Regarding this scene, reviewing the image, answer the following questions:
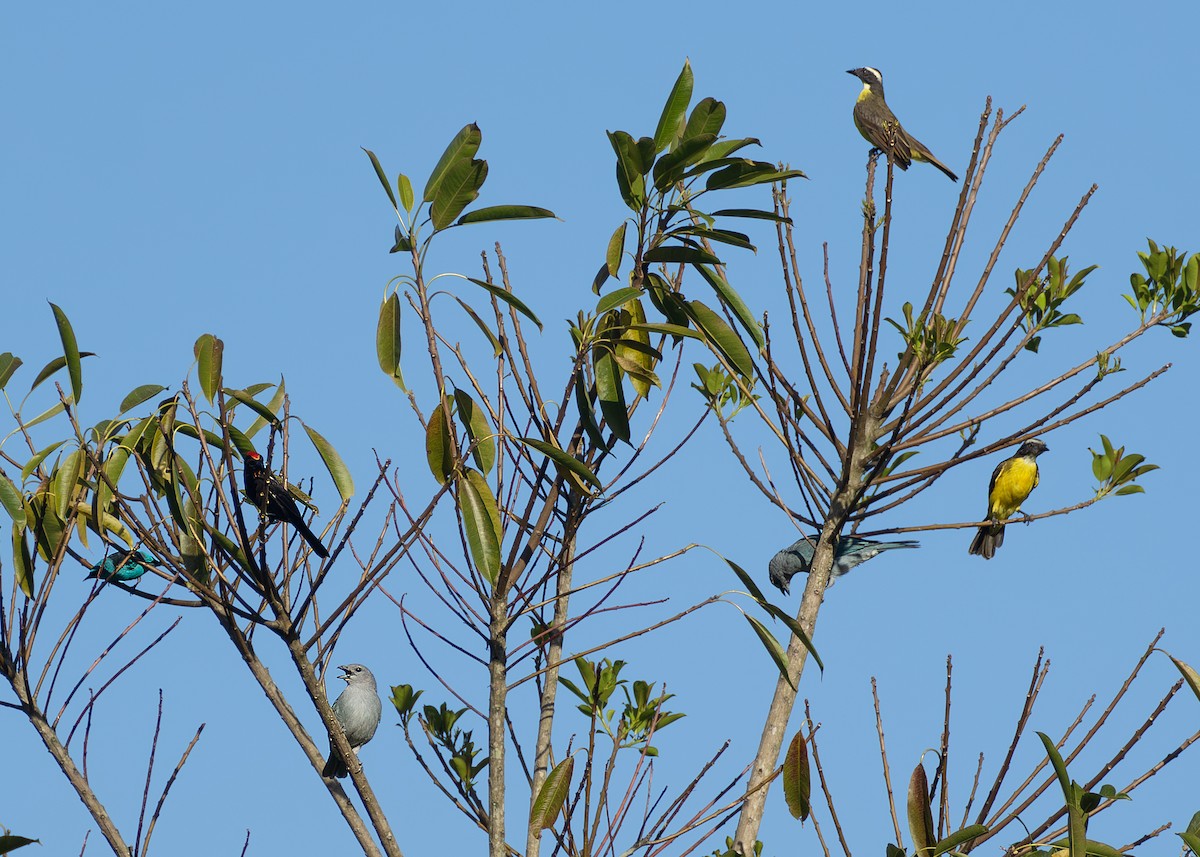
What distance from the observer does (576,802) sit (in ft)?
10.6

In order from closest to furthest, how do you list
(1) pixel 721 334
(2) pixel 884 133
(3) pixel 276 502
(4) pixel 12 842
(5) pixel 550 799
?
(4) pixel 12 842, (5) pixel 550 799, (1) pixel 721 334, (3) pixel 276 502, (2) pixel 884 133

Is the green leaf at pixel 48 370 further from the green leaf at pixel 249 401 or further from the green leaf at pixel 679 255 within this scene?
the green leaf at pixel 679 255

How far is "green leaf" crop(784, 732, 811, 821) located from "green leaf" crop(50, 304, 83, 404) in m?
2.05

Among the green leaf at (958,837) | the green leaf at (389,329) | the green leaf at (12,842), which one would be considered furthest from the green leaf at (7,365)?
the green leaf at (958,837)

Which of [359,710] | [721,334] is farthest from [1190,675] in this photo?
[359,710]

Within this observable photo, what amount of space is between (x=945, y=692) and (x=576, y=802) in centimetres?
100

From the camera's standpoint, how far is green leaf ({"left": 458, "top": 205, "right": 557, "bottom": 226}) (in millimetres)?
3066

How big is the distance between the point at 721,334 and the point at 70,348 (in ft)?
5.30

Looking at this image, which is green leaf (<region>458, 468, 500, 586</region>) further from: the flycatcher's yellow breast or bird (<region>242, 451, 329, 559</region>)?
the flycatcher's yellow breast

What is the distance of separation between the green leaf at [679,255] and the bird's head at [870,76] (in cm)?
751

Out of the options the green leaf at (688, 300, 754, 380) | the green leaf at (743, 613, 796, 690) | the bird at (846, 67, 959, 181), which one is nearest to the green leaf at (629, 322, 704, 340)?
the green leaf at (688, 300, 754, 380)

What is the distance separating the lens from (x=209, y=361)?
10.5 feet

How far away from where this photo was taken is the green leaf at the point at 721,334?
3244mm

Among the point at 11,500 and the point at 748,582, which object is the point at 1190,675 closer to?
the point at 748,582
